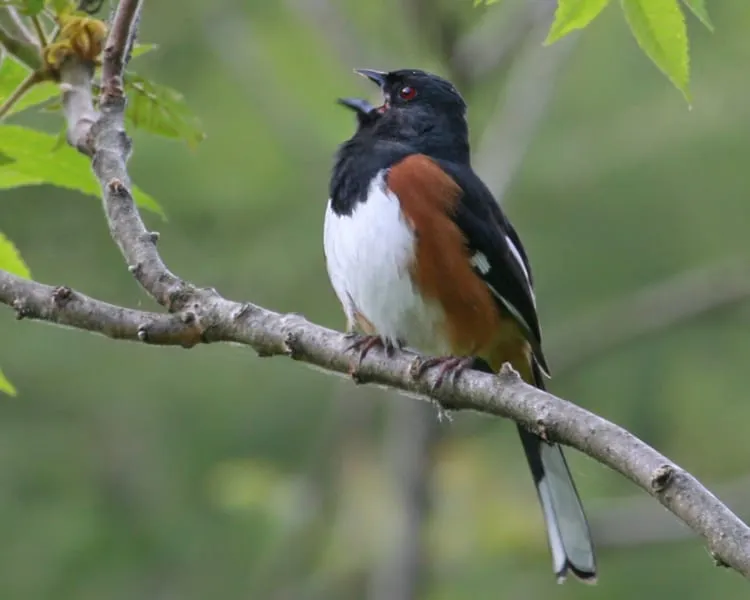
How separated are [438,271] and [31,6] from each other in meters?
1.31

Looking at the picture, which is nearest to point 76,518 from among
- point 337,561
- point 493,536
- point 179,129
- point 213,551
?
point 213,551

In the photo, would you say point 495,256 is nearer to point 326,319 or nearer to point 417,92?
point 417,92

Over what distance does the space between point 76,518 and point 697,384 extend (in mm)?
3757

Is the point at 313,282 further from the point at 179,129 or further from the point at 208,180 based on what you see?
the point at 179,129

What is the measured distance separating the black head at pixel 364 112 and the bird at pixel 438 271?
0.06 meters

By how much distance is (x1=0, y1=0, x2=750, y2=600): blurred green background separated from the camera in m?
6.75

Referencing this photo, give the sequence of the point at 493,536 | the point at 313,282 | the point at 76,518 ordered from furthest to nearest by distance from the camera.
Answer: the point at 313,282, the point at 76,518, the point at 493,536

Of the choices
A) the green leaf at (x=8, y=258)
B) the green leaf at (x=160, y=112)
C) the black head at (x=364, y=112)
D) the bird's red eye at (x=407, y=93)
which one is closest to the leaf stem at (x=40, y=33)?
the green leaf at (x=160, y=112)

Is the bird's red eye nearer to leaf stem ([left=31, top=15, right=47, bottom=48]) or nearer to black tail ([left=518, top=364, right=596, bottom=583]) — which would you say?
black tail ([left=518, top=364, right=596, bottom=583])

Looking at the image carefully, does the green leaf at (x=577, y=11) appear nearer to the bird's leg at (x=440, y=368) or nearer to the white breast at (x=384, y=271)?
the bird's leg at (x=440, y=368)

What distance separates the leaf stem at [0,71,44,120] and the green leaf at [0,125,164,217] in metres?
0.05

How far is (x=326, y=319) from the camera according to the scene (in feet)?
25.9

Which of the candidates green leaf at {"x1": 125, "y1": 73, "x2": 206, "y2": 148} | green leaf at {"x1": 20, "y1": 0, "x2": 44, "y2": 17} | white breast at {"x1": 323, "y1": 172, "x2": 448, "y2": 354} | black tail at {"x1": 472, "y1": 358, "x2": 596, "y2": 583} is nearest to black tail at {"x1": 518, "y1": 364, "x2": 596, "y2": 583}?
black tail at {"x1": 472, "y1": 358, "x2": 596, "y2": 583}

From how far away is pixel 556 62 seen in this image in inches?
262
